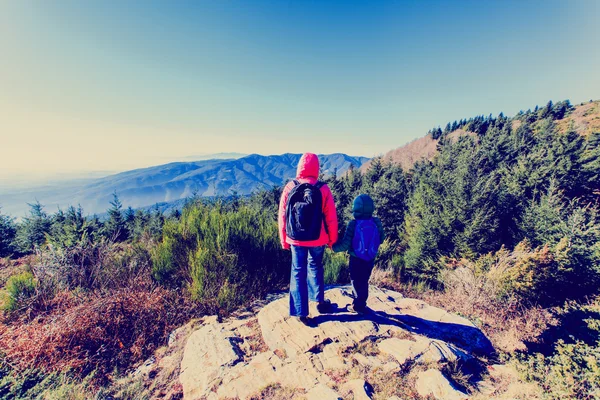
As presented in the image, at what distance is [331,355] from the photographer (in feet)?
8.92

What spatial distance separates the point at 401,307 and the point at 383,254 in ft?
22.2

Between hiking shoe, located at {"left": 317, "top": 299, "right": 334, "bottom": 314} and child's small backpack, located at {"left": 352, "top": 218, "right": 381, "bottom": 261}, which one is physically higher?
child's small backpack, located at {"left": 352, "top": 218, "right": 381, "bottom": 261}

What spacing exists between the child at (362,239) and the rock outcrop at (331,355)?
28.1 inches

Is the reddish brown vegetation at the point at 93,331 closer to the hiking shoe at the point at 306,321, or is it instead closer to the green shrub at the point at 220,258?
the green shrub at the point at 220,258

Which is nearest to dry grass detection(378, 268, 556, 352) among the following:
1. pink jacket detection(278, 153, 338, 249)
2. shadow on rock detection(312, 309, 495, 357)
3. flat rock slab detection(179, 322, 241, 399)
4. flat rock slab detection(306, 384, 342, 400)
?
shadow on rock detection(312, 309, 495, 357)

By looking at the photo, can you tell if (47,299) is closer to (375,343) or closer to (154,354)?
(154,354)

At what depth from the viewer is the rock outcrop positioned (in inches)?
92.2

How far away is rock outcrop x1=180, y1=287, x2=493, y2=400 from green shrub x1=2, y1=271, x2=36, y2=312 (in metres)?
2.80

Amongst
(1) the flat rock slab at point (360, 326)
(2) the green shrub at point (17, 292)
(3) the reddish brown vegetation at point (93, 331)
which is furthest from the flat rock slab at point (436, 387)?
(2) the green shrub at point (17, 292)

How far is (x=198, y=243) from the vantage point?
4590 millimetres

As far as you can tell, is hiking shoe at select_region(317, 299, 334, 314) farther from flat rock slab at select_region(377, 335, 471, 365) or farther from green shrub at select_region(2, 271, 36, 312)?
green shrub at select_region(2, 271, 36, 312)

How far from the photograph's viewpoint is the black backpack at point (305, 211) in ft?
9.48

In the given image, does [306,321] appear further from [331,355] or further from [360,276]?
[360,276]

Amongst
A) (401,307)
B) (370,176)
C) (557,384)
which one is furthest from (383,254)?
(370,176)
